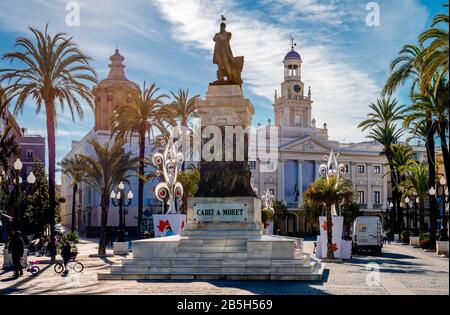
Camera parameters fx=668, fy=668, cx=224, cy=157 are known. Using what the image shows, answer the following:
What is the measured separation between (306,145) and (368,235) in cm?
6099

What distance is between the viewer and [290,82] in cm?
11275

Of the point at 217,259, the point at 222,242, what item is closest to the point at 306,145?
the point at 222,242

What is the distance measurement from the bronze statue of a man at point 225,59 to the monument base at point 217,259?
22.3 ft

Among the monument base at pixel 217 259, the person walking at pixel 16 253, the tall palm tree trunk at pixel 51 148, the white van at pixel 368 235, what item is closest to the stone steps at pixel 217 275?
the monument base at pixel 217 259

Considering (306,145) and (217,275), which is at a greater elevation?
(306,145)

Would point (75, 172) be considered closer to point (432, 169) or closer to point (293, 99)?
point (432, 169)

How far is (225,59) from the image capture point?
27.3m

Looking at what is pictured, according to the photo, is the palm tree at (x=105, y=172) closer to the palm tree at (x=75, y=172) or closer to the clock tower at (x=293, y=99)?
the palm tree at (x=75, y=172)

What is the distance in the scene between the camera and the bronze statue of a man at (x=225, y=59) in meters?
27.1

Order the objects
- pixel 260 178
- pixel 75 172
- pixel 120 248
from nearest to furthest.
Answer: pixel 120 248 < pixel 75 172 < pixel 260 178

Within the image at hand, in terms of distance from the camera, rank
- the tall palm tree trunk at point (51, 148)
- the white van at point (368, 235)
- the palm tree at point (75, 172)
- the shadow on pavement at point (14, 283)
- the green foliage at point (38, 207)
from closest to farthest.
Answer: the shadow on pavement at point (14, 283), the tall palm tree trunk at point (51, 148), the white van at point (368, 235), the palm tree at point (75, 172), the green foliage at point (38, 207)

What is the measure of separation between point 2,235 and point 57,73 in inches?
1943
